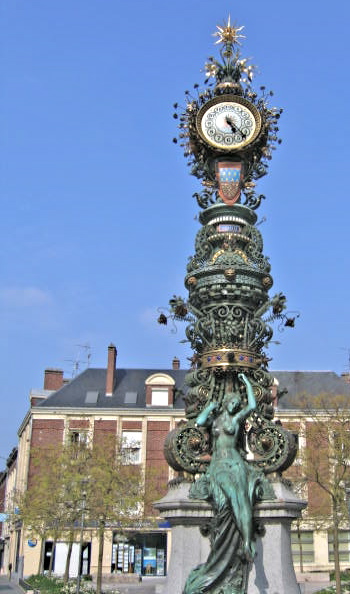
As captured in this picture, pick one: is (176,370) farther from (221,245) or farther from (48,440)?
(221,245)

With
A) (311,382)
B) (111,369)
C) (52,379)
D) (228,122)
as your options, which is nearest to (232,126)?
(228,122)

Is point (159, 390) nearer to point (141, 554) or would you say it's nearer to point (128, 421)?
point (128, 421)

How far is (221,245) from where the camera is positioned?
1231cm

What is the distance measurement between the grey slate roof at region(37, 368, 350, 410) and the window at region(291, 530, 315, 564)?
726cm

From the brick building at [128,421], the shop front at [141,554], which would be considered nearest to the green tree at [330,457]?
the brick building at [128,421]

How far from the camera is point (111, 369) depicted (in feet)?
140

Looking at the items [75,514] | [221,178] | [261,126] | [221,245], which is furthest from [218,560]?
[75,514]

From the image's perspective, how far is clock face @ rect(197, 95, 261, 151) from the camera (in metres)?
13.0

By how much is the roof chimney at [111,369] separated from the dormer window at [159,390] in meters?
2.60

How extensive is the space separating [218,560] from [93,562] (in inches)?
1224

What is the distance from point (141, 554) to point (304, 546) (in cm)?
936

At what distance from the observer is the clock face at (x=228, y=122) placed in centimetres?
1297

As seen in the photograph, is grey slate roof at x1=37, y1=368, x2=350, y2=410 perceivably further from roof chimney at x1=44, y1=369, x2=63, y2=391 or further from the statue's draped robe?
the statue's draped robe

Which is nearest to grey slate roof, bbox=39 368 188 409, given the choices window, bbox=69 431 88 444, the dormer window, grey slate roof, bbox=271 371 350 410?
the dormer window
